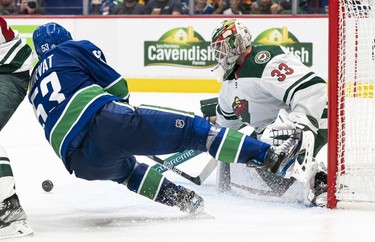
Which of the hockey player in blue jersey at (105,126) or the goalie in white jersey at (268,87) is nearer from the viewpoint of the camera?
the hockey player in blue jersey at (105,126)

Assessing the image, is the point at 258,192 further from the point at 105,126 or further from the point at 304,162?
the point at 105,126

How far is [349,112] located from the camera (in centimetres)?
362

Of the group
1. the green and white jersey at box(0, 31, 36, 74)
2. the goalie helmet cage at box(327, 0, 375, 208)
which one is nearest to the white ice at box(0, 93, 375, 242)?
the goalie helmet cage at box(327, 0, 375, 208)

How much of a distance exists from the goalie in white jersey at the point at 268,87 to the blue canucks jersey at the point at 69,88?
2.17 ft

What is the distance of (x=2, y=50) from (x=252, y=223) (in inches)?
47.5

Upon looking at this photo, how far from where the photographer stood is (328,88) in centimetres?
357

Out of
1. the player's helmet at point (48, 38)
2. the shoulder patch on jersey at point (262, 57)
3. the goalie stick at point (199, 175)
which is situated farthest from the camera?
→ the goalie stick at point (199, 175)

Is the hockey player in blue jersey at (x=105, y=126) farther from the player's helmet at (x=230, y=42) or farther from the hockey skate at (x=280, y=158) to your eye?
the player's helmet at (x=230, y=42)

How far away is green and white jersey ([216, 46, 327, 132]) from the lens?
3.76 m

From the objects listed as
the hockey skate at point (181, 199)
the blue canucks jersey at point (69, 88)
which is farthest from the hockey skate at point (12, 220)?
the hockey skate at point (181, 199)

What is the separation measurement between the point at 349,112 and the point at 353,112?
35 mm

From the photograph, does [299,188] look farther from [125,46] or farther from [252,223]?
[125,46]

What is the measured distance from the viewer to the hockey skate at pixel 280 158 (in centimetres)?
326

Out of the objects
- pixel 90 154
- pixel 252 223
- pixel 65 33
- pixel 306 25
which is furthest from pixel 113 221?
pixel 306 25
